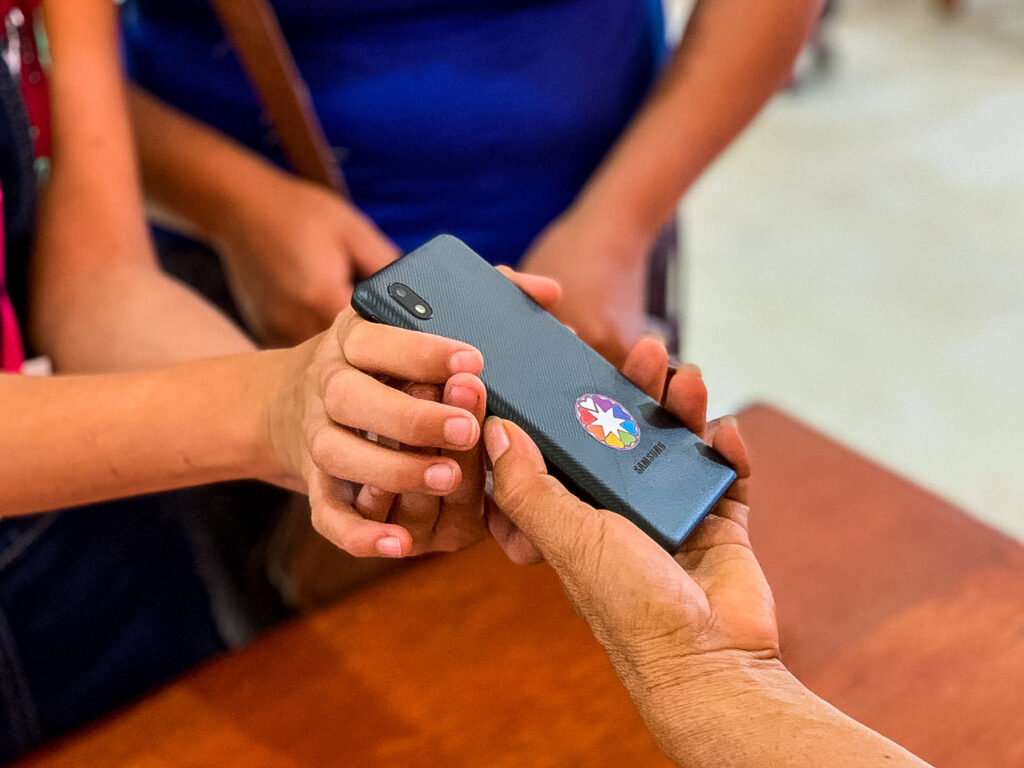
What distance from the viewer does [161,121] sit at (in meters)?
0.74

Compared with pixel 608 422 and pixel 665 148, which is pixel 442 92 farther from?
pixel 608 422

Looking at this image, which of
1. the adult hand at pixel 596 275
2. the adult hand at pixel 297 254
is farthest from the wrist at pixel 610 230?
the adult hand at pixel 297 254

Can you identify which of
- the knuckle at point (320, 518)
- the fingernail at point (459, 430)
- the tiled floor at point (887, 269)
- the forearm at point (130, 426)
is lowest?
the tiled floor at point (887, 269)

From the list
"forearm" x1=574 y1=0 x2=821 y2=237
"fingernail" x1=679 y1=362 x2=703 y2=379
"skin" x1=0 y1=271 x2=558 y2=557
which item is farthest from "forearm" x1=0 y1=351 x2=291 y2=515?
"forearm" x1=574 y1=0 x2=821 y2=237

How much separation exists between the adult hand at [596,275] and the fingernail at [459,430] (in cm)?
25

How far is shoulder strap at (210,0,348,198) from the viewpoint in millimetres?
634

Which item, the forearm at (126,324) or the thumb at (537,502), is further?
the forearm at (126,324)

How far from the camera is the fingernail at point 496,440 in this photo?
16.4 inches

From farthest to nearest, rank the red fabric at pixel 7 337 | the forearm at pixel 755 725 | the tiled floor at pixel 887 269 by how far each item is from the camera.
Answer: the tiled floor at pixel 887 269 → the red fabric at pixel 7 337 → the forearm at pixel 755 725

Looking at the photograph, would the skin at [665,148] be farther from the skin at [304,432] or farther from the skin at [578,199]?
the skin at [304,432]

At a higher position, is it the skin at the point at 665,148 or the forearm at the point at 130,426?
the skin at the point at 665,148

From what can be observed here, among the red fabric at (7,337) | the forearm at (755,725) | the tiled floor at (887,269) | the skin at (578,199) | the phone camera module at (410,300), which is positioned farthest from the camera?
the tiled floor at (887,269)

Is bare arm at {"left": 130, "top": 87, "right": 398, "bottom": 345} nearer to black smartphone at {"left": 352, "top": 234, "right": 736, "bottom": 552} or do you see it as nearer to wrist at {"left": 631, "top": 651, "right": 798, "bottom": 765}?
black smartphone at {"left": 352, "top": 234, "right": 736, "bottom": 552}

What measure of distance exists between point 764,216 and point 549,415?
1.70m
